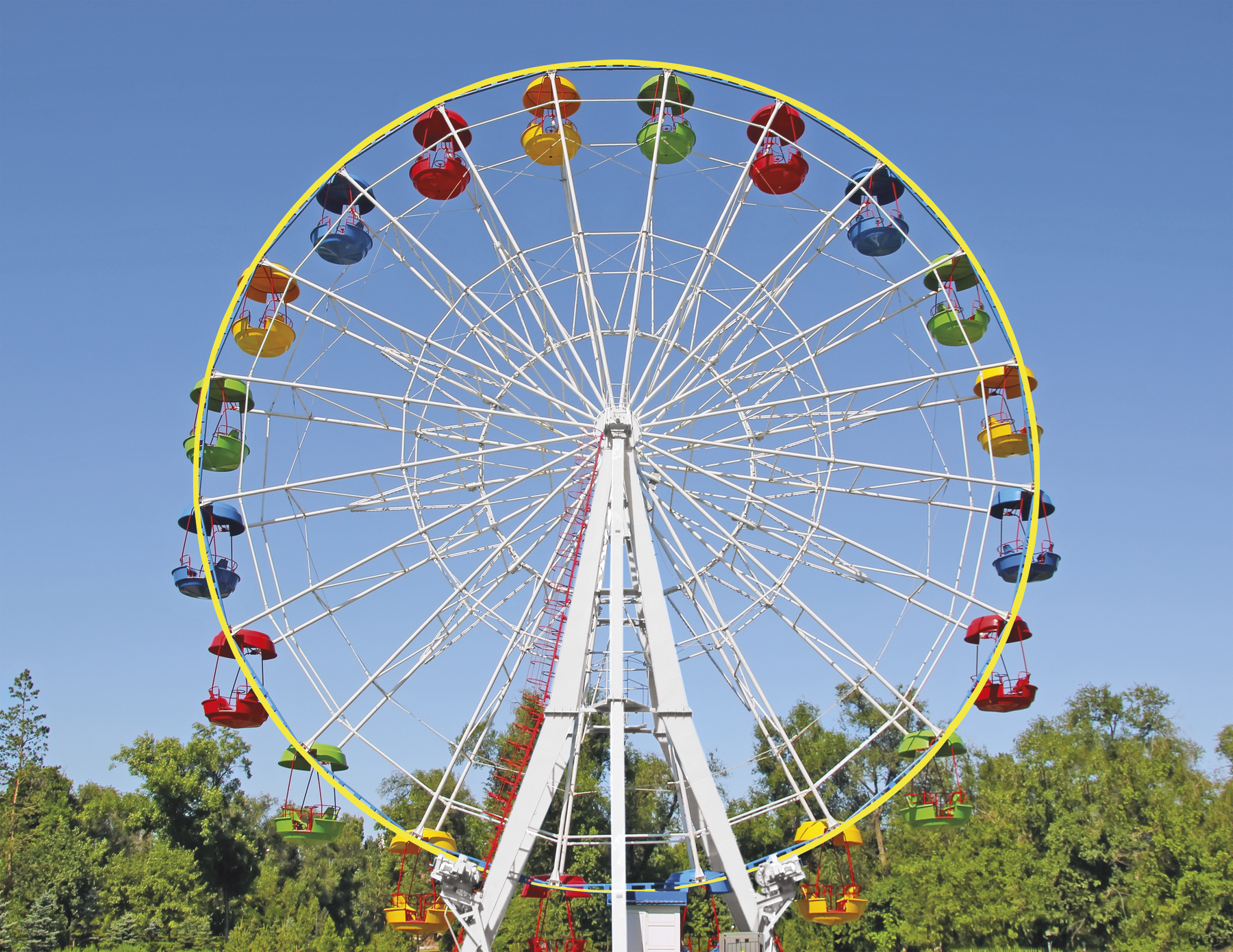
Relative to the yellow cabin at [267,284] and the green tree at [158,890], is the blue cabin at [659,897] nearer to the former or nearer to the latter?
the yellow cabin at [267,284]

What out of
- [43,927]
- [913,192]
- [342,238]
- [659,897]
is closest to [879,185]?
[913,192]

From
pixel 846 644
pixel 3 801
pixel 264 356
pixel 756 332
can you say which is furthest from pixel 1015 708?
pixel 3 801

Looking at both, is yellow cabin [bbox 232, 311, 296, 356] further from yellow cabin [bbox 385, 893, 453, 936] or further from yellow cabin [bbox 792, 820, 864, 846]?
→ yellow cabin [bbox 792, 820, 864, 846]

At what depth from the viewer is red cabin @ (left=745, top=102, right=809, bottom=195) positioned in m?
20.5

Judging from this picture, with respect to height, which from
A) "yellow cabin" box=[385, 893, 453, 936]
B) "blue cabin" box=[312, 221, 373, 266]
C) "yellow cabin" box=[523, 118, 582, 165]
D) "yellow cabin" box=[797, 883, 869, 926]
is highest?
"yellow cabin" box=[523, 118, 582, 165]

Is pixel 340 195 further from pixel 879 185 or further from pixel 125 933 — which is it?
pixel 125 933

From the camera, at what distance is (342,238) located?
20.5 meters

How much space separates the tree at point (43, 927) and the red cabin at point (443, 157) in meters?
38.5

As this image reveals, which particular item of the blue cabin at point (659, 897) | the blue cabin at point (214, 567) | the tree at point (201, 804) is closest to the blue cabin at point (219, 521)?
the blue cabin at point (214, 567)

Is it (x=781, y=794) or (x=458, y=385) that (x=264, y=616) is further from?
(x=781, y=794)

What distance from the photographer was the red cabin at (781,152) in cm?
2052

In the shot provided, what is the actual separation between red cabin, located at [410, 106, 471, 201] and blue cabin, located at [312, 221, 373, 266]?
146 cm

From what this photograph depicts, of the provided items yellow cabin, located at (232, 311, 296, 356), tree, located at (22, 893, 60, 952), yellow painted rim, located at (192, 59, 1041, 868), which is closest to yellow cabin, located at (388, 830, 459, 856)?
yellow painted rim, located at (192, 59, 1041, 868)

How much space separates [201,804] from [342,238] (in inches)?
1396
